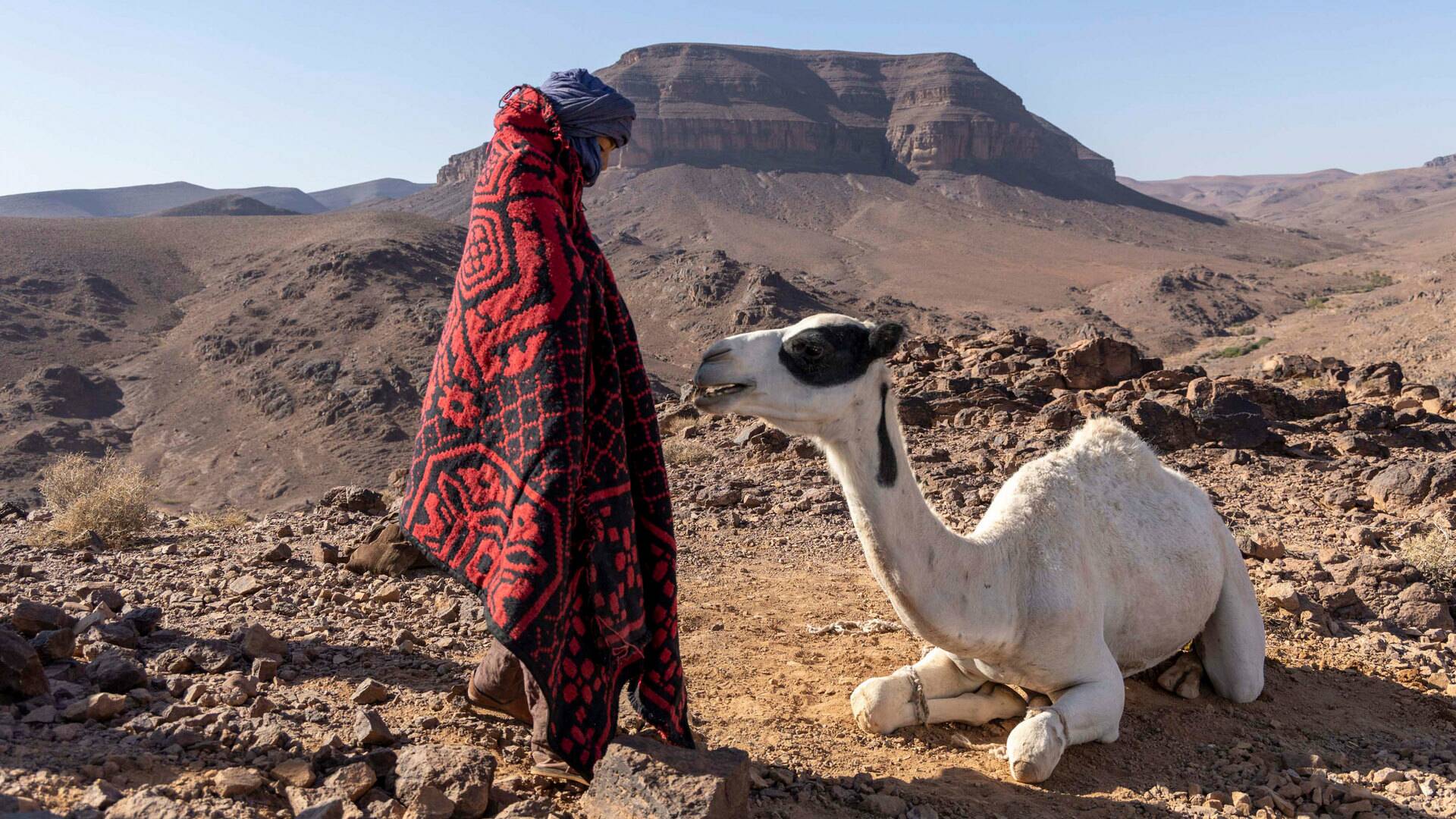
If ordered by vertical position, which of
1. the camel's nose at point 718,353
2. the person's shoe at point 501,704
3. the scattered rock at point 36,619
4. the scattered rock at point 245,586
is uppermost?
the camel's nose at point 718,353

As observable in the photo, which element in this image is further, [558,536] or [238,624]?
[238,624]

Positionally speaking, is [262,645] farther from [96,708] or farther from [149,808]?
[149,808]

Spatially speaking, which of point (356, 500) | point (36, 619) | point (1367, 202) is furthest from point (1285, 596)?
point (1367, 202)

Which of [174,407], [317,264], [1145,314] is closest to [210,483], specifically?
[174,407]

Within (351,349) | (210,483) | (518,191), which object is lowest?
(210,483)

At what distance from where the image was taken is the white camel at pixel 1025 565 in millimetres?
3422

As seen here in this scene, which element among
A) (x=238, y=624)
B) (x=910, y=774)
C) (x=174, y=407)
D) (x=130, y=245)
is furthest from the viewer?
(x=130, y=245)

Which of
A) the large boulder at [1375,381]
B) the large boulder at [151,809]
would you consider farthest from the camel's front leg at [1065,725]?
the large boulder at [1375,381]

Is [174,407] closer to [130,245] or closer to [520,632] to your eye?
[130,245]

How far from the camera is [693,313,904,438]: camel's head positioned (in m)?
3.30

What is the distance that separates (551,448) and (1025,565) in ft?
6.79

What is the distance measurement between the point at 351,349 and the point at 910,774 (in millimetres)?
31045

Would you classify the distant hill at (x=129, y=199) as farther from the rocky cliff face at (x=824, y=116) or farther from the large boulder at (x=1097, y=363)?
the large boulder at (x=1097, y=363)

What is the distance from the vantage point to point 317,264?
38.8 m
